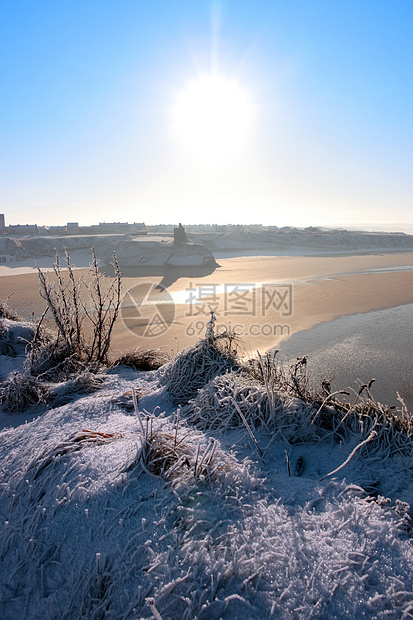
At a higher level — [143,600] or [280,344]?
[143,600]

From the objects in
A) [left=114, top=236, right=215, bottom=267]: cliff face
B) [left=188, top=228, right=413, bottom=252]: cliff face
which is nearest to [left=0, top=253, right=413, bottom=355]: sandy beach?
[left=114, top=236, right=215, bottom=267]: cliff face

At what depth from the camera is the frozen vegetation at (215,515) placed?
1.02m

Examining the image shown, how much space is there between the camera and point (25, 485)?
1472 mm

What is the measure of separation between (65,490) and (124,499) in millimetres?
280

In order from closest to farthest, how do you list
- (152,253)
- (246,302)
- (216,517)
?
1. (216,517)
2. (246,302)
3. (152,253)

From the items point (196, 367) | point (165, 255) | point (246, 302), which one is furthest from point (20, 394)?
point (165, 255)

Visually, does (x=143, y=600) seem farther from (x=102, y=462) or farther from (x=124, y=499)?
(x=102, y=462)

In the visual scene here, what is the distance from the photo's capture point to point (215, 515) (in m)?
1.27

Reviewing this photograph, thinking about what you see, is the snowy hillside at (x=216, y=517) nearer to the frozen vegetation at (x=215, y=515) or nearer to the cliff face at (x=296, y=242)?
the frozen vegetation at (x=215, y=515)

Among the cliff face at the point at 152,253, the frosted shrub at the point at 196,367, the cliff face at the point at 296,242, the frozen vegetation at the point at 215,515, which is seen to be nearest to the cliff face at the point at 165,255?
the cliff face at the point at 152,253

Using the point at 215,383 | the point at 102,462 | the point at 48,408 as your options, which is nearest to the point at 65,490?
the point at 102,462

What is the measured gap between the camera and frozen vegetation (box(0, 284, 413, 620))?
1022mm

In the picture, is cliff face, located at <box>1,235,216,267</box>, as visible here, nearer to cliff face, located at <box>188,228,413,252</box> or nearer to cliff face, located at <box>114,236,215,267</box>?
cliff face, located at <box>114,236,215,267</box>

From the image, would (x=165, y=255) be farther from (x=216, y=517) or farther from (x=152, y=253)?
(x=216, y=517)
